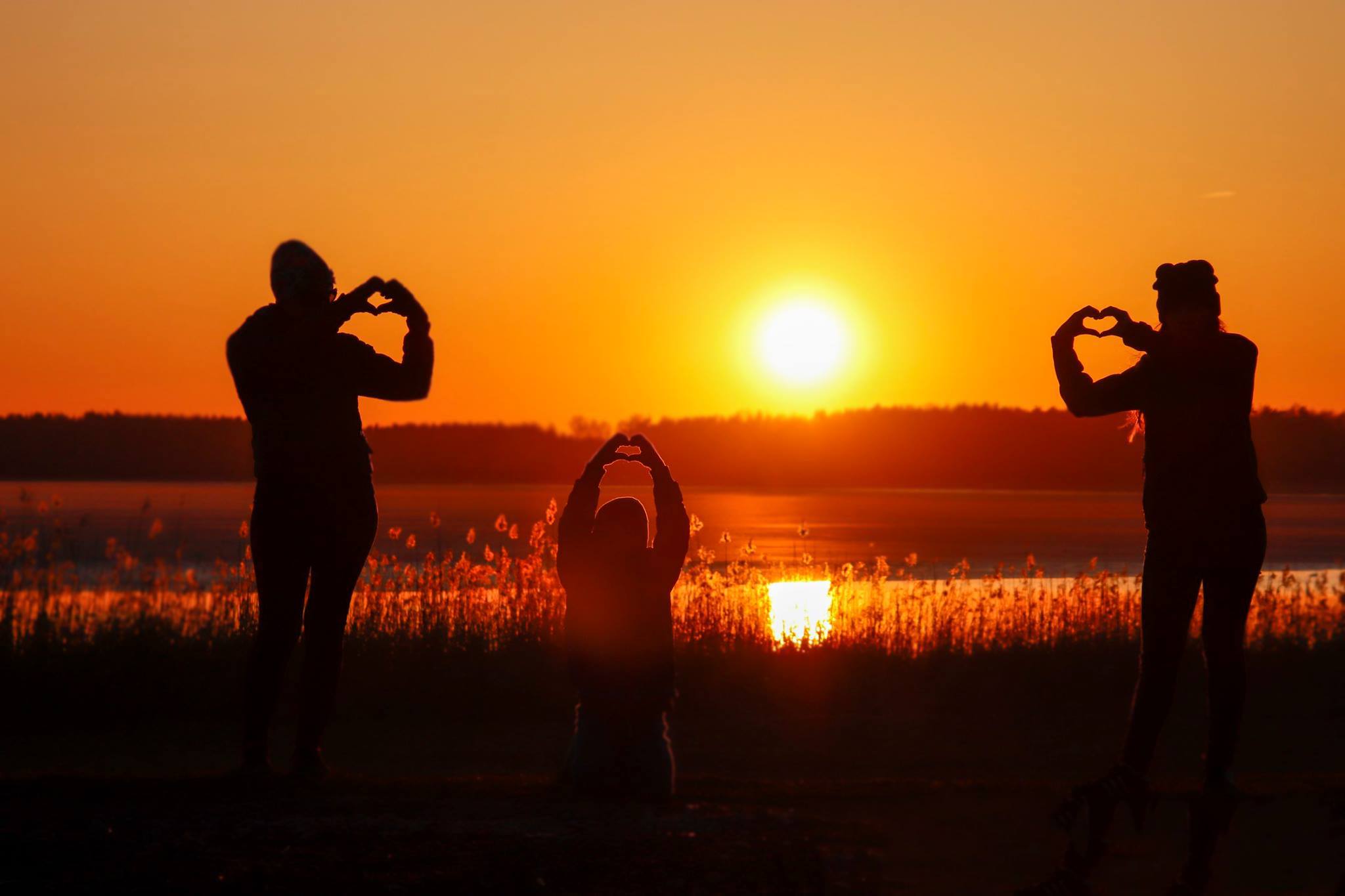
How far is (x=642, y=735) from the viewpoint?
6.15 m

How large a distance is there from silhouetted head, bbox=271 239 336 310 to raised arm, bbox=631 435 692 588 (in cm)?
156

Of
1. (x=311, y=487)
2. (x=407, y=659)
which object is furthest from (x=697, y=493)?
(x=311, y=487)

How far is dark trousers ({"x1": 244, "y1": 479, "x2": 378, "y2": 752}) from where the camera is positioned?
6.31 m

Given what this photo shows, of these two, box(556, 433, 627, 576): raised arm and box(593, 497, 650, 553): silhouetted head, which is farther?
box(556, 433, 627, 576): raised arm

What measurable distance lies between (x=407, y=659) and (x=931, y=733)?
4.76 m

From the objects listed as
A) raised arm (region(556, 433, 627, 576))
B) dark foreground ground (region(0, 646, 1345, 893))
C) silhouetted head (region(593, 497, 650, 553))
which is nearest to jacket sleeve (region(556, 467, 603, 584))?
raised arm (region(556, 433, 627, 576))

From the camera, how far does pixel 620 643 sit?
6039 millimetres

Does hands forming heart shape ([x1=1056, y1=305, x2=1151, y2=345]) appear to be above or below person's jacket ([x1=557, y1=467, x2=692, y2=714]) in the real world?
above

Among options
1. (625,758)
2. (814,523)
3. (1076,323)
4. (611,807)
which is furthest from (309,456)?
(814,523)

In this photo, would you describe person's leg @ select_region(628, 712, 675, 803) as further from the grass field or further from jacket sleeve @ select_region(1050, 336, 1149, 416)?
jacket sleeve @ select_region(1050, 336, 1149, 416)

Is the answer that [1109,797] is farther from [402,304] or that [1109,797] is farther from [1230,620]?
[402,304]

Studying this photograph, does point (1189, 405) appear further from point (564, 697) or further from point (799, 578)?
point (799, 578)

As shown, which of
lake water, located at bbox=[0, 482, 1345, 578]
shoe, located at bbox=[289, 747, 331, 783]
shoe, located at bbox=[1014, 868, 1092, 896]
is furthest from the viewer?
lake water, located at bbox=[0, 482, 1345, 578]

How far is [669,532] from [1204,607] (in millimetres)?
2228
